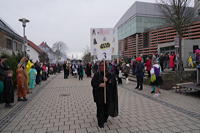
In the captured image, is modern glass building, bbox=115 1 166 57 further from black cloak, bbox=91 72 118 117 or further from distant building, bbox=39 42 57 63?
black cloak, bbox=91 72 118 117

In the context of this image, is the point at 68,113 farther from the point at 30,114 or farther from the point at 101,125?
the point at 101,125

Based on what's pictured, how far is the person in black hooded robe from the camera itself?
3.99 meters

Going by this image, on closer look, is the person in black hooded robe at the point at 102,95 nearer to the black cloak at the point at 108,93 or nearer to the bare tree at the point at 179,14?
the black cloak at the point at 108,93

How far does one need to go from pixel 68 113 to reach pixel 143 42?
32.7 metres

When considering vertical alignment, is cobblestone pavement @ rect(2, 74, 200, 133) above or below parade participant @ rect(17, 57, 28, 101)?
below

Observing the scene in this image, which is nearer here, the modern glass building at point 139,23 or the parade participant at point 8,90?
the parade participant at point 8,90

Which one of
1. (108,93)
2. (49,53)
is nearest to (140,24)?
(108,93)

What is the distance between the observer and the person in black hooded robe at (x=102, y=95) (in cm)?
399

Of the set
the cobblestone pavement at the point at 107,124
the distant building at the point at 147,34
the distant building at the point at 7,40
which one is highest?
the distant building at the point at 147,34

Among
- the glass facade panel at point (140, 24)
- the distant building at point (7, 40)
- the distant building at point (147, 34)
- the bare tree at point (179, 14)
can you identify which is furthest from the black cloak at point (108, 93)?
the glass facade panel at point (140, 24)

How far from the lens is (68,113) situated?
5250 mm

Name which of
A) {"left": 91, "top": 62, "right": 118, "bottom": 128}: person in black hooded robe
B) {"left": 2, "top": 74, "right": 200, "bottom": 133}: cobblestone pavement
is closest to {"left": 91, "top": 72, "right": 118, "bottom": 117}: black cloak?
{"left": 91, "top": 62, "right": 118, "bottom": 128}: person in black hooded robe

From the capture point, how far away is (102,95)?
402 centimetres

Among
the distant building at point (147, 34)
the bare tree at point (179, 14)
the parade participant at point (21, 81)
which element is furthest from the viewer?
the distant building at point (147, 34)
